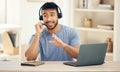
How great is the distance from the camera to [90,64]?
8.10 feet

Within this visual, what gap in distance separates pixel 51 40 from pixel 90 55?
712 millimetres

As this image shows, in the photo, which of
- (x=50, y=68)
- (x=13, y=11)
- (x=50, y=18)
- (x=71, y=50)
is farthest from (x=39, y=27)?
(x=13, y=11)

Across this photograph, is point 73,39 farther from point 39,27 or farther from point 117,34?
point 117,34

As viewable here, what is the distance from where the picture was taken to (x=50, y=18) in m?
3.00

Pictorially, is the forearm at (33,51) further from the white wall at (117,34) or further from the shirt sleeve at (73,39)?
the white wall at (117,34)

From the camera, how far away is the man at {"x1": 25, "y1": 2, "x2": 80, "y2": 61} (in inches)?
115

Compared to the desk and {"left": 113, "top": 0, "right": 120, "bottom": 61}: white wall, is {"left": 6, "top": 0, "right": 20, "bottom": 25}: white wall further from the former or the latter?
the desk

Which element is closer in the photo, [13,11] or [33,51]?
[33,51]

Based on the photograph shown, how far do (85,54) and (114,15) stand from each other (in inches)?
82.1

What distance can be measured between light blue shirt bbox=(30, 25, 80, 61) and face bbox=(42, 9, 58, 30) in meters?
0.11

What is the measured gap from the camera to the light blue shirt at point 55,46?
2.99m

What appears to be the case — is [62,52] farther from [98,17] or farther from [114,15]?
[98,17]

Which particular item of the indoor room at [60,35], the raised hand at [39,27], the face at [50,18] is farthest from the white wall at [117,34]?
the raised hand at [39,27]

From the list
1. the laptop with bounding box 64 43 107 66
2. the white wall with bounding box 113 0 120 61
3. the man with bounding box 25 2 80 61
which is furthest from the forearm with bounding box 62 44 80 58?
the white wall with bounding box 113 0 120 61
